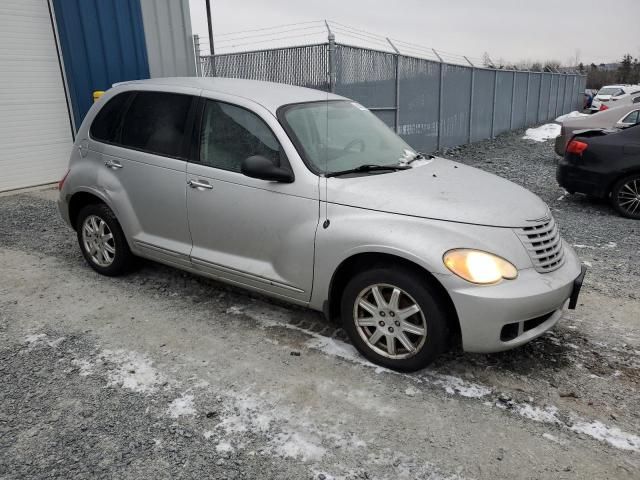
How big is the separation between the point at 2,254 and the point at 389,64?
Answer: 8.80 metres

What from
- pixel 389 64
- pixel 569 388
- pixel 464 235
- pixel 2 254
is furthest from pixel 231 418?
pixel 389 64

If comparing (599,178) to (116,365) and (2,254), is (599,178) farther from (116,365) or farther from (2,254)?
(2,254)

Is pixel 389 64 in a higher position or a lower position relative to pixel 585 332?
higher

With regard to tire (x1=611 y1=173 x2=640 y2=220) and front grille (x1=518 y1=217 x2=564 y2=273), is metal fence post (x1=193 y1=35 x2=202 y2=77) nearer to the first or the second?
tire (x1=611 y1=173 x2=640 y2=220)

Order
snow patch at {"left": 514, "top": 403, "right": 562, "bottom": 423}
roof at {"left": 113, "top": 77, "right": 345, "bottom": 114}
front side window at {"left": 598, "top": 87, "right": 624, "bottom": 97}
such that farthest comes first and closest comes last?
front side window at {"left": 598, "top": 87, "right": 624, "bottom": 97}, roof at {"left": 113, "top": 77, "right": 345, "bottom": 114}, snow patch at {"left": 514, "top": 403, "right": 562, "bottom": 423}

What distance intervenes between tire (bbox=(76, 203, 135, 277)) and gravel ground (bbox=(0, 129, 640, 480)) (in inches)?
9.6

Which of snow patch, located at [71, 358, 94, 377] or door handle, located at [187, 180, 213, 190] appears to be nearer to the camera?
snow patch, located at [71, 358, 94, 377]

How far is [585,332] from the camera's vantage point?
394 centimetres

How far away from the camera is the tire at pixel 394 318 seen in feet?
10.2

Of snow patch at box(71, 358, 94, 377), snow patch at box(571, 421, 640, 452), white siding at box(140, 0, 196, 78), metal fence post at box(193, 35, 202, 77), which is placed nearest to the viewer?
snow patch at box(571, 421, 640, 452)

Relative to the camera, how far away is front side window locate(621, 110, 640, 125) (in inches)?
415

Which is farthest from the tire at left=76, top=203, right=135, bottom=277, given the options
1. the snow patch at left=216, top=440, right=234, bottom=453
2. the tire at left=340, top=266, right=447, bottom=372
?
the snow patch at left=216, top=440, right=234, bottom=453

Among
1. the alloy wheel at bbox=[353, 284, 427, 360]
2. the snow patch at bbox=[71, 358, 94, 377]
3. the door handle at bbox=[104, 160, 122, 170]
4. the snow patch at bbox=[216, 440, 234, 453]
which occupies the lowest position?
Answer: the snow patch at bbox=[216, 440, 234, 453]

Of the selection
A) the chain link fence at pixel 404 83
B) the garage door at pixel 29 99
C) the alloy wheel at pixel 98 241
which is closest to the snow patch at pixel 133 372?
the alloy wheel at pixel 98 241
